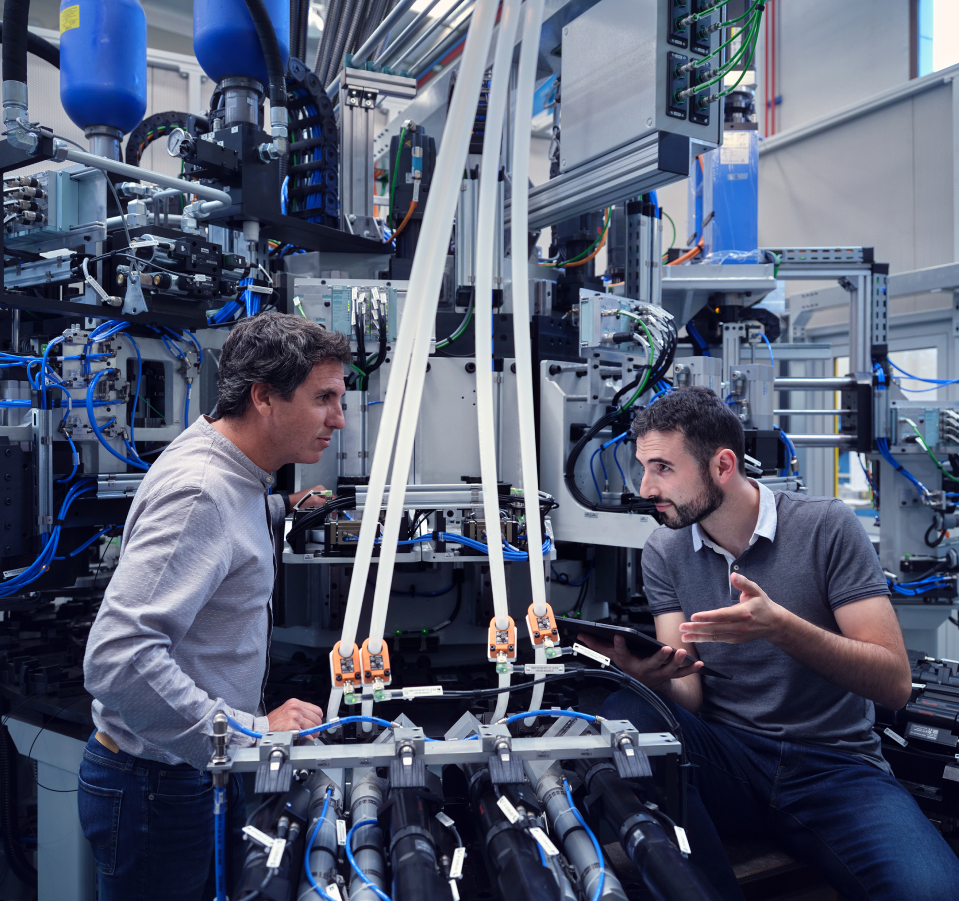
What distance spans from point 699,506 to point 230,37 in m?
2.06

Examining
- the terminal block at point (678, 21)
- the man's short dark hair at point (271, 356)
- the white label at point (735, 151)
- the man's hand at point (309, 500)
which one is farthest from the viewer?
the white label at point (735, 151)

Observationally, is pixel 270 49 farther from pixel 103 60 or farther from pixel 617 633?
pixel 617 633

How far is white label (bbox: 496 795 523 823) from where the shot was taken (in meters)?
0.86

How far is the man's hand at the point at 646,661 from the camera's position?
4.50ft

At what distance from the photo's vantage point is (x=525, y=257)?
0.98 meters

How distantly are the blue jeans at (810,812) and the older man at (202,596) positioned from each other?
30.2 inches

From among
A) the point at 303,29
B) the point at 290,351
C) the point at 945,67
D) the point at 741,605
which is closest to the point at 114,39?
the point at 303,29

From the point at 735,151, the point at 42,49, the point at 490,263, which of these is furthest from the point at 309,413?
the point at 735,151

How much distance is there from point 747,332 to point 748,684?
2356 millimetres

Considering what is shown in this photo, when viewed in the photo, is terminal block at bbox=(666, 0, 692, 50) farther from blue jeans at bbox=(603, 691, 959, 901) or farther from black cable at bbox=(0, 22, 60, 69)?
black cable at bbox=(0, 22, 60, 69)

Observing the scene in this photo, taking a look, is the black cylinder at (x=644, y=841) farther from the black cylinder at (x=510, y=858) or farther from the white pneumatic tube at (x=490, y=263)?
the white pneumatic tube at (x=490, y=263)

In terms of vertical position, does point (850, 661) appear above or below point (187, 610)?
below

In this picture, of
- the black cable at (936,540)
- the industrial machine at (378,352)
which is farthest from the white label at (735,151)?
the black cable at (936,540)

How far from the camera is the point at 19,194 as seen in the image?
2.66 metres
